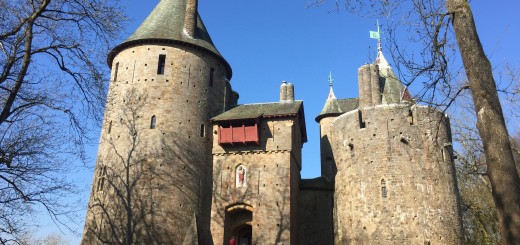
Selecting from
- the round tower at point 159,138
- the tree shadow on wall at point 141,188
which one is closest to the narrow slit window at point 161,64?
the round tower at point 159,138

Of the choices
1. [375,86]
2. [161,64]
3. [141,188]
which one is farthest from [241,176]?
[375,86]

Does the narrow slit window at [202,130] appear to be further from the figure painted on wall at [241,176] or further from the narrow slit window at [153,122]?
the figure painted on wall at [241,176]

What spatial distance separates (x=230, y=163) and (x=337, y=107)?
1239 centimetres

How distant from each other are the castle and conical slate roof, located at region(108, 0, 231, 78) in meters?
0.11

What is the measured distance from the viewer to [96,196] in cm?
2350

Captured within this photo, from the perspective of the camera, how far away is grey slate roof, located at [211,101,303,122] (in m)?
24.9

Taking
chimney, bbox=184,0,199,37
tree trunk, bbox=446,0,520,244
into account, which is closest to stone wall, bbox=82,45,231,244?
chimney, bbox=184,0,199,37

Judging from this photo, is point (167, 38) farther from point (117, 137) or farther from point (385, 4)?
point (385, 4)

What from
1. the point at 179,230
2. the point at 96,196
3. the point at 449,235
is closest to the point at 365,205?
the point at 449,235

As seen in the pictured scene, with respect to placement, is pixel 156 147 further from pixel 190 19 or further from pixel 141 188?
pixel 190 19

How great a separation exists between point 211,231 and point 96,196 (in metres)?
6.36

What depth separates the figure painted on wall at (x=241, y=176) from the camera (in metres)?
24.0

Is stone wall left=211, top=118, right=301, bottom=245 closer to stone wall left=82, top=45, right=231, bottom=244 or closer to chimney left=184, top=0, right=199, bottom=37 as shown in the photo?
stone wall left=82, top=45, right=231, bottom=244

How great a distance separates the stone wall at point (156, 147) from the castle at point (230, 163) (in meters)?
0.06
